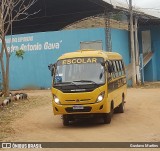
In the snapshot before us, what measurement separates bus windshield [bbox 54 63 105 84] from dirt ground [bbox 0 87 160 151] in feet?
4.91

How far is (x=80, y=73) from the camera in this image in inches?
559

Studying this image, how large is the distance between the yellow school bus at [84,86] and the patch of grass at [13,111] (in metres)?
1.78

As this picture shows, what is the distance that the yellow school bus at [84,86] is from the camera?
44.3ft

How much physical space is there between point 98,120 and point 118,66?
257 cm

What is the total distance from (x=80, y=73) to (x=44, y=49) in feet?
63.0

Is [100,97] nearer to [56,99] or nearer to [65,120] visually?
[56,99]

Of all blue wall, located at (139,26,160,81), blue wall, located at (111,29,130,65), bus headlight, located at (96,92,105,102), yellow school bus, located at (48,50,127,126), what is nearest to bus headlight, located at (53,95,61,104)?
yellow school bus, located at (48,50,127,126)

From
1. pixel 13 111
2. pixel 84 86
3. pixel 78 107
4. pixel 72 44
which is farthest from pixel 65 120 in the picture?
pixel 72 44

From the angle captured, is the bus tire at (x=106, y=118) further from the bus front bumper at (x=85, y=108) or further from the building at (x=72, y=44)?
the building at (x=72, y=44)

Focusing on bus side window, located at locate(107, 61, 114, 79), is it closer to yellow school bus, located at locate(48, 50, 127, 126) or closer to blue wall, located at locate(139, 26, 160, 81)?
yellow school bus, located at locate(48, 50, 127, 126)

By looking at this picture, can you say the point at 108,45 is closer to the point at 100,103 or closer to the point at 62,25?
the point at 62,25

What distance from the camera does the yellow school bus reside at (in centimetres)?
1352

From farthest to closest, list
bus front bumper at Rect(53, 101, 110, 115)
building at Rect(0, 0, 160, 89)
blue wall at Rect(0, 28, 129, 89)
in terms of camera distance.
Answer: blue wall at Rect(0, 28, 129, 89) → building at Rect(0, 0, 160, 89) → bus front bumper at Rect(53, 101, 110, 115)

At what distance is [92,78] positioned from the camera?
14008 mm
